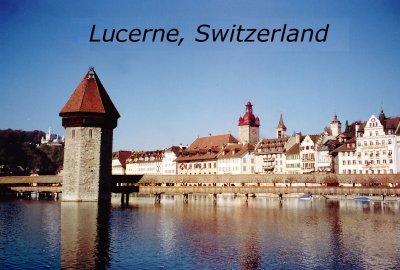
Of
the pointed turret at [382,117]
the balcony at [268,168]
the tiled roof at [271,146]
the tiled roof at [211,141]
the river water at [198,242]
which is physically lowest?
the river water at [198,242]

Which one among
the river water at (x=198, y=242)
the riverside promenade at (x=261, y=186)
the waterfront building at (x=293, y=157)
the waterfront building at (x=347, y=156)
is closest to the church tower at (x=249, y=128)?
the waterfront building at (x=293, y=157)

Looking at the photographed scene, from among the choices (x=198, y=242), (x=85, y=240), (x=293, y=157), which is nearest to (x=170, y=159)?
(x=293, y=157)

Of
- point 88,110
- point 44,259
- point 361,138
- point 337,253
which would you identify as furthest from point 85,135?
point 361,138

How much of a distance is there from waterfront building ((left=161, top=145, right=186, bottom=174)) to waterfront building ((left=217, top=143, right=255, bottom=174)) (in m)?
12.7

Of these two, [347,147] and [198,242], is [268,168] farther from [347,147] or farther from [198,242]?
[198,242]

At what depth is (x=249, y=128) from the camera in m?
78.6

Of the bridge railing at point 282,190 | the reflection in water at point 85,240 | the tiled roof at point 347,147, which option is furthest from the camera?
the tiled roof at point 347,147

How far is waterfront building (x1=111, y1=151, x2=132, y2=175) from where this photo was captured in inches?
3958

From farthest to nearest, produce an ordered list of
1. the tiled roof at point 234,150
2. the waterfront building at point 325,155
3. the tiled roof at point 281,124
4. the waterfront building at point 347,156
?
the tiled roof at point 281,124 < the tiled roof at point 234,150 < the waterfront building at point 325,155 < the waterfront building at point 347,156

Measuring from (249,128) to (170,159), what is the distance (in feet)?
58.0

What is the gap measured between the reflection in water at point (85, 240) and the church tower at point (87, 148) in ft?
33.0

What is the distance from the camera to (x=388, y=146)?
2151 inches

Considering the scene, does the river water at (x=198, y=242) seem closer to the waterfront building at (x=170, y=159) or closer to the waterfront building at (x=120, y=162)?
the waterfront building at (x=170, y=159)

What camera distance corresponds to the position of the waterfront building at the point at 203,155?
250 ft
